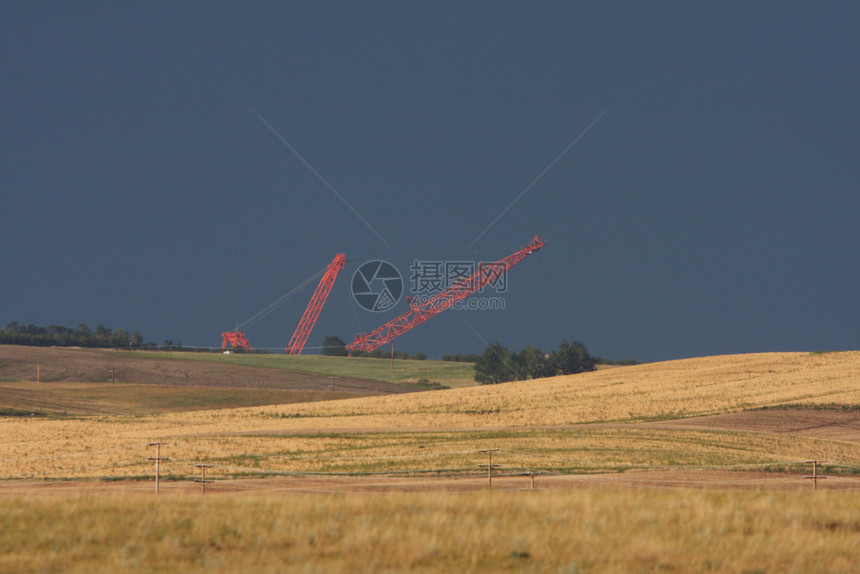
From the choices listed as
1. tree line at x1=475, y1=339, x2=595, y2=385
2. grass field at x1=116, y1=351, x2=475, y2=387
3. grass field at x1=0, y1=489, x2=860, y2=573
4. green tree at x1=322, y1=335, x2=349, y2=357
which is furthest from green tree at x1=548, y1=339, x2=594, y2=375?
grass field at x1=0, y1=489, x2=860, y2=573

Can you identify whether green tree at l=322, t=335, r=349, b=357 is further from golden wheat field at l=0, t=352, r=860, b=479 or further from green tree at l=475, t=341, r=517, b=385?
golden wheat field at l=0, t=352, r=860, b=479

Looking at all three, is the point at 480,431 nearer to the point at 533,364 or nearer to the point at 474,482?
the point at 474,482

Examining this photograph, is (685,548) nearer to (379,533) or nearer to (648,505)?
(648,505)

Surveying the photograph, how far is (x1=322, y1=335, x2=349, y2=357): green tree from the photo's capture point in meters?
145

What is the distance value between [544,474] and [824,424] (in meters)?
23.7

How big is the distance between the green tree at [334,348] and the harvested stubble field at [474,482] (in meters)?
78.9

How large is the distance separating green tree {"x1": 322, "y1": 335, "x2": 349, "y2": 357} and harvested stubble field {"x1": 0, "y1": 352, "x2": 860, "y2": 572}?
78.9m

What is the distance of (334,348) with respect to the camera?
148m

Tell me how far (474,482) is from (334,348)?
124 meters

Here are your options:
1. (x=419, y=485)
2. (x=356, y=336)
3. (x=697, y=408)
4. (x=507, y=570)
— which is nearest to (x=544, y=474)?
(x=419, y=485)

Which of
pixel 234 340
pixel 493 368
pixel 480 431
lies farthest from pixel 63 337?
pixel 480 431

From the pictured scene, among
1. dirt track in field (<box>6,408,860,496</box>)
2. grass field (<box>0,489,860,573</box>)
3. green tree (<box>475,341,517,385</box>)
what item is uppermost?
green tree (<box>475,341,517,385</box>)

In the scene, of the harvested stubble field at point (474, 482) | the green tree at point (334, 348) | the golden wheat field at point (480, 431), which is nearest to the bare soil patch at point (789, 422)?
the harvested stubble field at point (474, 482)

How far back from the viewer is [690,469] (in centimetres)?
2844
